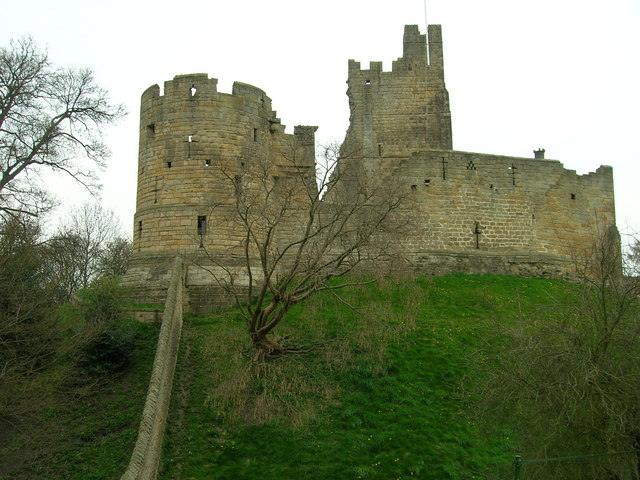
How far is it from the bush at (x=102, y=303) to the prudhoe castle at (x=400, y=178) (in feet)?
5.80

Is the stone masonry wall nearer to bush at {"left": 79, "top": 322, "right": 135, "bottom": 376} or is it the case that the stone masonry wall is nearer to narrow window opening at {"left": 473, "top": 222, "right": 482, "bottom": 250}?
bush at {"left": 79, "top": 322, "right": 135, "bottom": 376}

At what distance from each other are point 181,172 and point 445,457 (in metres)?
11.3

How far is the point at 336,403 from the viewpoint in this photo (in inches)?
596

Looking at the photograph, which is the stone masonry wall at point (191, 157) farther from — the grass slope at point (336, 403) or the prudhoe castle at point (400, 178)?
the grass slope at point (336, 403)

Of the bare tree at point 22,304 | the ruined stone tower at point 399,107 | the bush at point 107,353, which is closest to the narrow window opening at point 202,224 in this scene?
the bush at point 107,353

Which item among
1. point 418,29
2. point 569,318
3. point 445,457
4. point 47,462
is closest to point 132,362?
point 47,462

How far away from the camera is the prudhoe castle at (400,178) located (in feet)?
68.0

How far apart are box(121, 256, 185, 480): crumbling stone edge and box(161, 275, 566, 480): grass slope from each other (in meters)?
0.33

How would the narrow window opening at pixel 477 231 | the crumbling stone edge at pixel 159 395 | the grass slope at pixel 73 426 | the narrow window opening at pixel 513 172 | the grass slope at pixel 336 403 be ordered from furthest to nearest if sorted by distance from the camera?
the narrow window opening at pixel 513 172, the narrow window opening at pixel 477 231, the grass slope at pixel 73 426, the grass slope at pixel 336 403, the crumbling stone edge at pixel 159 395

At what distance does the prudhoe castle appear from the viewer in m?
20.7

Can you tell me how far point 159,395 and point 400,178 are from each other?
44.6ft

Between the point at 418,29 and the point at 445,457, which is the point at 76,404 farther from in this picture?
the point at 418,29

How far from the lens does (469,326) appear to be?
1956 centimetres

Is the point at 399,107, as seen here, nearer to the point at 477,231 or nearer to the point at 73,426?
the point at 477,231
